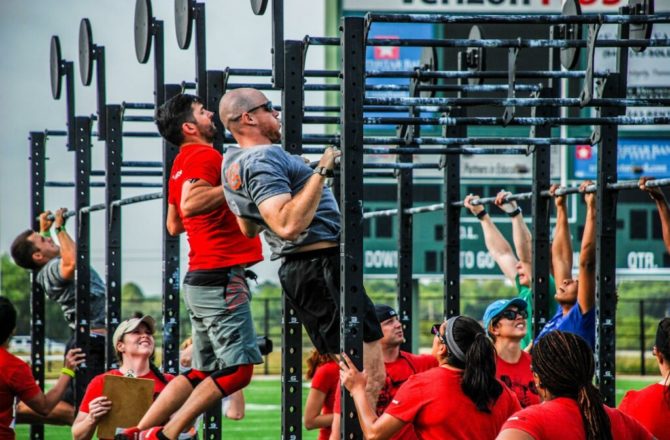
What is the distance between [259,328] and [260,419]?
9.82 meters

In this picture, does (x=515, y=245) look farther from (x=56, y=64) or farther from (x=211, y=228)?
(x=56, y=64)

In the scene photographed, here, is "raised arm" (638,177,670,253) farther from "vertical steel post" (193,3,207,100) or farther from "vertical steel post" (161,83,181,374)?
"vertical steel post" (161,83,181,374)

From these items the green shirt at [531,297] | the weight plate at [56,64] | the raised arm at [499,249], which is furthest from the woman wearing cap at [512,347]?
the weight plate at [56,64]

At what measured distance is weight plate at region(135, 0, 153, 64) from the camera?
8.21 m

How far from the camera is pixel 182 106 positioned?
6.47m

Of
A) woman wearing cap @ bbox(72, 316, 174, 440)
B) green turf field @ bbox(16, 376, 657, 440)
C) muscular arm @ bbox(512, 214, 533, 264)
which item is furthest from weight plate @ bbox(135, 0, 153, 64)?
green turf field @ bbox(16, 376, 657, 440)

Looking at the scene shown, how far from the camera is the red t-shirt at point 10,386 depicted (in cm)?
789

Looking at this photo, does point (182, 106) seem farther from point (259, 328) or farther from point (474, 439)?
point (259, 328)

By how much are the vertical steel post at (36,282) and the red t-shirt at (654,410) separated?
24.8 ft

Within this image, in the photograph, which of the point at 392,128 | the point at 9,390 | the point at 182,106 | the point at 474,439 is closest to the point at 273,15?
the point at 182,106

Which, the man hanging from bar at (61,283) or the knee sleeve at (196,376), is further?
the man hanging from bar at (61,283)

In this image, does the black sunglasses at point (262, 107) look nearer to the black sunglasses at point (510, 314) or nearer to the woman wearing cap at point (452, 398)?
the woman wearing cap at point (452, 398)

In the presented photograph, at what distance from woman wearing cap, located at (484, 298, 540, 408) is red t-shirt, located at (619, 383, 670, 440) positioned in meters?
1.54

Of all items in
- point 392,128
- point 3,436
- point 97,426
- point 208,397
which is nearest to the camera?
point 208,397
